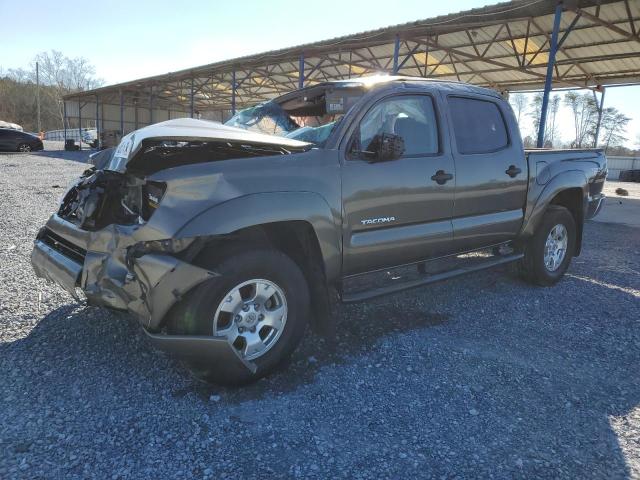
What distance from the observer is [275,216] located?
293 centimetres

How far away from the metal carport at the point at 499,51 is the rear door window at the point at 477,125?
7.41 meters

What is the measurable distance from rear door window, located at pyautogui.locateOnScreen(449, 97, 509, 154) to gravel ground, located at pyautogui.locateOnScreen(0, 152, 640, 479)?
1591 millimetres

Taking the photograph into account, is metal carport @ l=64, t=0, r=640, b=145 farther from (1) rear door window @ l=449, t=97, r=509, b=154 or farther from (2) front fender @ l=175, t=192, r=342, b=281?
(2) front fender @ l=175, t=192, r=342, b=281

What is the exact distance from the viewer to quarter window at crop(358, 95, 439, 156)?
3.55 m

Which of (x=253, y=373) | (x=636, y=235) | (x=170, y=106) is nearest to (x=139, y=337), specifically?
(x=253, y=373)

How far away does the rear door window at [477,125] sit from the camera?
164 inches

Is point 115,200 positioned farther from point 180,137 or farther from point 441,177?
point 441,177

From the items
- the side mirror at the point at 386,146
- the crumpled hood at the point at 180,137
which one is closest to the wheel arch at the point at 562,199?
the side mirror at the point at 386,146

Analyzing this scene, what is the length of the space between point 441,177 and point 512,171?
1.10 metres

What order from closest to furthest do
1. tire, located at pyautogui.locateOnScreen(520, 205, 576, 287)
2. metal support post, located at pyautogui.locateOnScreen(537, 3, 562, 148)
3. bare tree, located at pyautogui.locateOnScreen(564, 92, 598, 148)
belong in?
tire, located at pyautogui.locateOnScreen(520, 205, 576, 287) → metal support post, located at pyautogui.locateOnScreen(537, 3, 562, 148) → bare tree, located at pyautogui.locateOnScreen(564, 92, 598, 148)

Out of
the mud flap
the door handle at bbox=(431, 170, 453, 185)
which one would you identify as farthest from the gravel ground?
the door handle at bbox=(431, 170, 453, 185)

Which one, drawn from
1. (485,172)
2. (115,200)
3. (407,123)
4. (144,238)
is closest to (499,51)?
(485,172)

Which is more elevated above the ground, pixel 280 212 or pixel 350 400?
pixel 280 212

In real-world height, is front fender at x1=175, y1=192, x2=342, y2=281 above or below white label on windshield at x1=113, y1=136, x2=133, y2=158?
below
